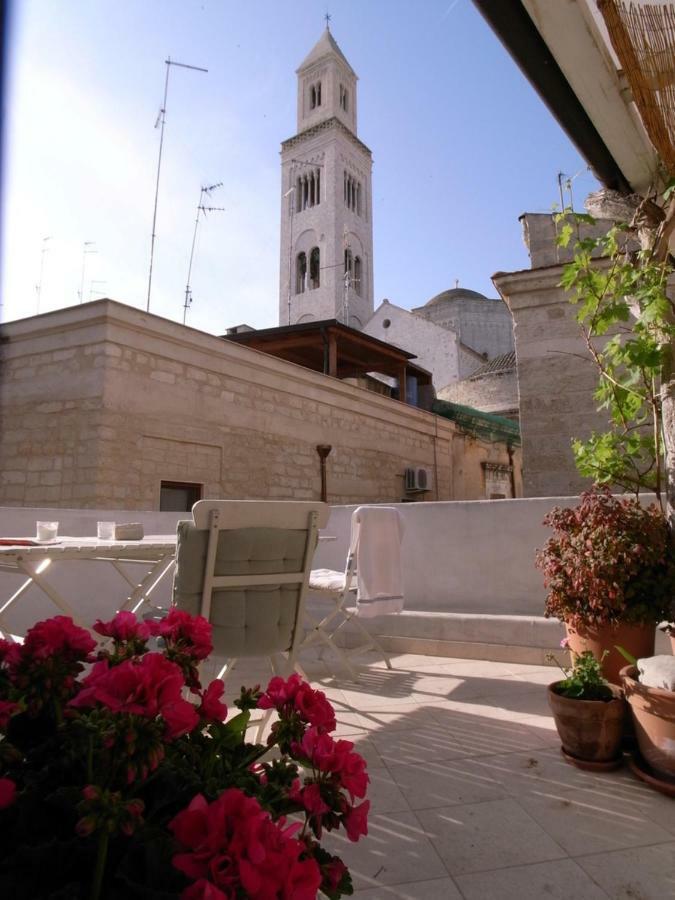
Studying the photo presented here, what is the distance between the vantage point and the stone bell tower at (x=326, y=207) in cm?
3397

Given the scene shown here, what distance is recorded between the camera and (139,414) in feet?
24.1

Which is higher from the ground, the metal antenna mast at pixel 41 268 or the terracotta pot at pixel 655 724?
the metal antenna mast at pixel 41 268

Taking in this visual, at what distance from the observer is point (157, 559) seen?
3049 mm

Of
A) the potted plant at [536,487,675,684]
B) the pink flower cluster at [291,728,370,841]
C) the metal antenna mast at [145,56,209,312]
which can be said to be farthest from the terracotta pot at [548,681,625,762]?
the metal antenna mast at [145,56,209,312]

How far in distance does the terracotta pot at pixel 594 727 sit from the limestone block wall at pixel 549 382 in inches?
185

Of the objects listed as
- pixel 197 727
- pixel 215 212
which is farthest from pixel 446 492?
pixel 197 727

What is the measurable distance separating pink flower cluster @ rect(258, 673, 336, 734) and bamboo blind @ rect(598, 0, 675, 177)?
2.52 meters

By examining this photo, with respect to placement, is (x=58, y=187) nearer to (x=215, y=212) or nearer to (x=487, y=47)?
(x=487, y=47)

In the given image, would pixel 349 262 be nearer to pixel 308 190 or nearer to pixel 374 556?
pixel 308 190

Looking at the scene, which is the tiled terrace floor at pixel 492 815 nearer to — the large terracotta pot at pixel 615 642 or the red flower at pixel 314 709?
the large terracotta pot at pixel 615 642

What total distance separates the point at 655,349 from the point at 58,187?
2.81 meters

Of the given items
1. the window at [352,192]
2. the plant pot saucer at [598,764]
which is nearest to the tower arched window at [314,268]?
the window at [352,192]

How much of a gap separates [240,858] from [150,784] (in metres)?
0.33

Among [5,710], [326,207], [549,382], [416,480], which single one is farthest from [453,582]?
[326,207]
